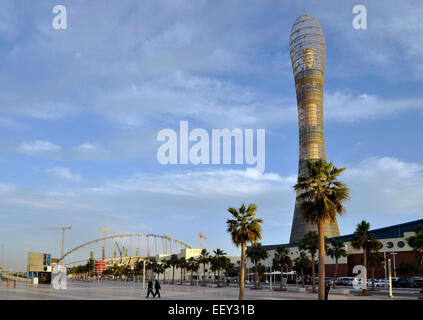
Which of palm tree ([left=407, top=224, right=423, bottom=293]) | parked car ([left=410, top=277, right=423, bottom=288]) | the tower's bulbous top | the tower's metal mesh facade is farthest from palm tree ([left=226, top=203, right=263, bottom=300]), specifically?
the tower's bulbous top

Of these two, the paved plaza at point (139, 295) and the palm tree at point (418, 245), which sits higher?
the palm tree at point (418, 245)

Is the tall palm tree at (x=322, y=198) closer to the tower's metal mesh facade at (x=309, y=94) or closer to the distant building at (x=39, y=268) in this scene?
the distant building at (x=39, y=268)

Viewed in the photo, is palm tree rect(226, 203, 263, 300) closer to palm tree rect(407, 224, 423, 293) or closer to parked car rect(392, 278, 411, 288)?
palm tree rect(407, 224, 423, 293)

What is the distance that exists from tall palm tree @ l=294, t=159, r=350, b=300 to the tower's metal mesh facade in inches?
2873

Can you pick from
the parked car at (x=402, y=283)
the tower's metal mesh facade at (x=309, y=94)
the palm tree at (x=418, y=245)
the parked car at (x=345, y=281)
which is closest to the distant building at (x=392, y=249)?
the parked car at (x=402, y=283)

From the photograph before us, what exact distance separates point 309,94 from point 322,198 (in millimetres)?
84016

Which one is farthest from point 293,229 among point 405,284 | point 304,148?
point 405,284

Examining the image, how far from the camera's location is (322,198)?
31.2 m

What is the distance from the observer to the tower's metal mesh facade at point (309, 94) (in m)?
110

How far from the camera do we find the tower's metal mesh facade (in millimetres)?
110000

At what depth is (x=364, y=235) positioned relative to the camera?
53469mm

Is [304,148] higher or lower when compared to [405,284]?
higher
